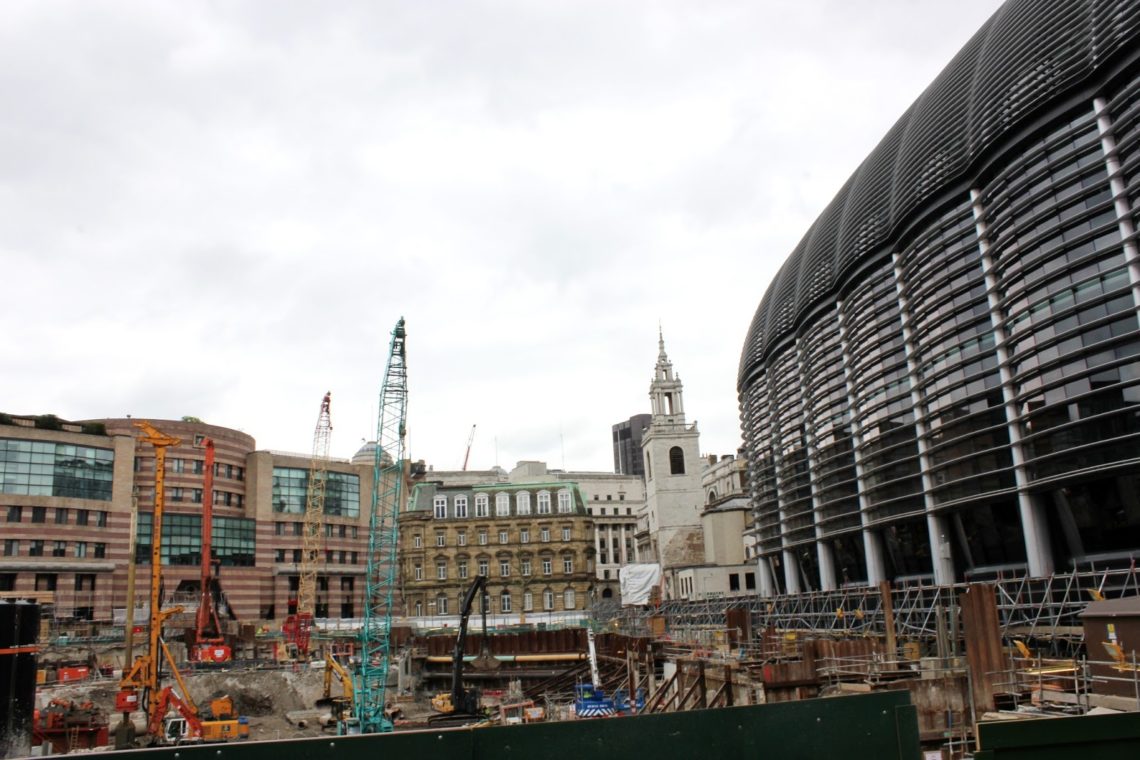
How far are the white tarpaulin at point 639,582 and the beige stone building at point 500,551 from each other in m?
4.24

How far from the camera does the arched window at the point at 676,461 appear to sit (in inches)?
4574

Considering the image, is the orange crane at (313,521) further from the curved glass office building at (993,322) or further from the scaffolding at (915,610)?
the curved glass office building at (993,322)

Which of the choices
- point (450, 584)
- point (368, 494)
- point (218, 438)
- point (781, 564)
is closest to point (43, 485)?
point (218, 438)

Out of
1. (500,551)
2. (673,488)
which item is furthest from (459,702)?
(673,488)

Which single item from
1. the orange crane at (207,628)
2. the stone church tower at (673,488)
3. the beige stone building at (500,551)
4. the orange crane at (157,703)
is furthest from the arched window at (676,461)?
the orange crane at (157,703)

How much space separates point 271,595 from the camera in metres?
99.5

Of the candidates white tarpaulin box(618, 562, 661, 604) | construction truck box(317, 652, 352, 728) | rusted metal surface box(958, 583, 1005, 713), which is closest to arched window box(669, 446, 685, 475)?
white tarpaulin box(618, 562, 661, 604)

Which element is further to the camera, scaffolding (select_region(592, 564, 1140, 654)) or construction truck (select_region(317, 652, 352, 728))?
construction truck (select_region(317, 652, 352, 728))

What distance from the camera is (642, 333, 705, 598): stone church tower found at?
113 meters

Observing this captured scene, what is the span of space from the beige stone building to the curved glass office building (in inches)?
1621

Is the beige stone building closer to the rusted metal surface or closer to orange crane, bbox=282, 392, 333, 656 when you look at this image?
orange crane, bbox=282, 392, 333, 656

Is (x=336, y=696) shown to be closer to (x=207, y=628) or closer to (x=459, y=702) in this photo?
(x=207, y=628)

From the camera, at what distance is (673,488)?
115062mm

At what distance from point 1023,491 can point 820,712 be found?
1802 inches
